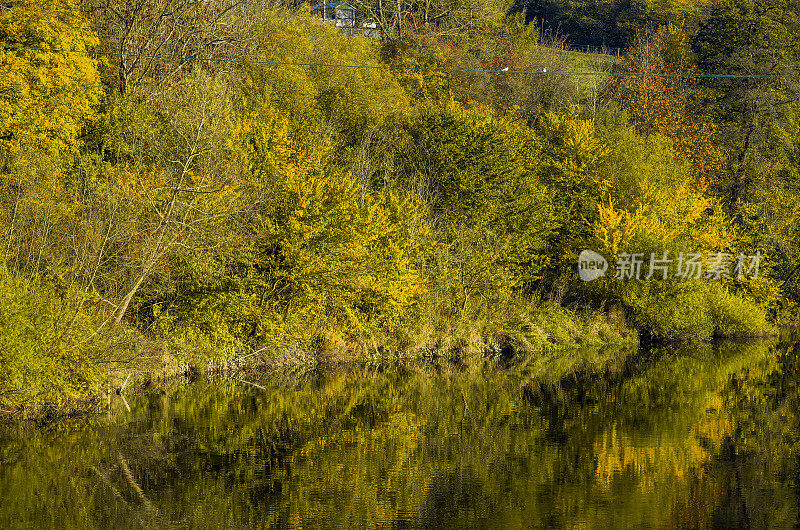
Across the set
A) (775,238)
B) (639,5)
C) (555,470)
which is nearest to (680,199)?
(775,238)

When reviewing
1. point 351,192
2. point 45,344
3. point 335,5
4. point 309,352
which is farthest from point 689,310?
point 335,5

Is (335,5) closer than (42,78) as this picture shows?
No

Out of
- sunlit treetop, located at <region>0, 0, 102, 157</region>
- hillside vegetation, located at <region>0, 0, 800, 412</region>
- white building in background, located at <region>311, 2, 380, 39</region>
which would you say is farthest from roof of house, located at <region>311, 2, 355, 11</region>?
sunlit treetop, located at <region>0, 0, 102, 157</region>

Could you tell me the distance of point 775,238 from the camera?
49.6 metres

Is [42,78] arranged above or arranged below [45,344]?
above

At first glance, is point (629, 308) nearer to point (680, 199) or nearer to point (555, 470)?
point (680, 199)

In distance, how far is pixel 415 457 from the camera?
21078 millimetres

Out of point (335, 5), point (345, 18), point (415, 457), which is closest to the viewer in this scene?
point (415, 457)

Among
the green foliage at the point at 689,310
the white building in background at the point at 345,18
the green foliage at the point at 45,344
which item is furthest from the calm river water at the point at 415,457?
the white building in background at the point at 345,18

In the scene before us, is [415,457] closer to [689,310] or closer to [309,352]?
[309,352]

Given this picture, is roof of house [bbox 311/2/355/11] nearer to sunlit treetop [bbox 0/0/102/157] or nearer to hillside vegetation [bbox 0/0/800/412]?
hillside vegetation [bbox 0/0/800/412]

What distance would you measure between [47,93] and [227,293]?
1113cm

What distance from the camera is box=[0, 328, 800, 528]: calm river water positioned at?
1686 centimetres

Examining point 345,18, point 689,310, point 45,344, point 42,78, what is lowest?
point 689,310
